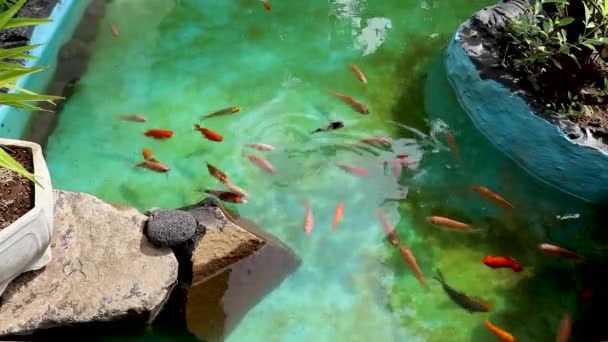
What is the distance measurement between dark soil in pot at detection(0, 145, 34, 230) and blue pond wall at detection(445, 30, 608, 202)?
11.1 ft

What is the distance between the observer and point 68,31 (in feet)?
18.5

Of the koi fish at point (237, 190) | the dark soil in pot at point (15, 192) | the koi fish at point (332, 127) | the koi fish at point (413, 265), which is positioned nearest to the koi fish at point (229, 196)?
the koi fish at point (237, 190)

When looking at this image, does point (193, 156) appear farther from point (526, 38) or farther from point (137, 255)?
point (526, 38)

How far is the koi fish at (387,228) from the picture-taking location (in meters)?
4.04

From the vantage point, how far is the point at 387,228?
13.5ft

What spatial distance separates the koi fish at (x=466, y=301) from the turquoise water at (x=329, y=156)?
0.04m

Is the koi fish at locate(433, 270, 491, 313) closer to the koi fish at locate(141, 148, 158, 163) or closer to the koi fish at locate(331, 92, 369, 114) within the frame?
the koi fish at locate(331, 92, 369, 114)

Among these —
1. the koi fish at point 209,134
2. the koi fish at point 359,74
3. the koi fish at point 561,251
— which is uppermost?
the koi fish at point 359,74

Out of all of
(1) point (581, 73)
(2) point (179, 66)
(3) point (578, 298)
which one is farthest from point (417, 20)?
(3) point (578, 298)

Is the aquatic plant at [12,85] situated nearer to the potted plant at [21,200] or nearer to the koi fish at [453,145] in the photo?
the potted plant at [21,200]

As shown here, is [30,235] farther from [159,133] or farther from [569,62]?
[569,62]

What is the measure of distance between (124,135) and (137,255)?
5.07ft

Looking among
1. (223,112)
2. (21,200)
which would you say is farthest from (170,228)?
(223,112)

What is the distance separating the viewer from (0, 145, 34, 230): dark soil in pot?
3.07 metres
